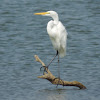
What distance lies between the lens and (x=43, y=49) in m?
14.5

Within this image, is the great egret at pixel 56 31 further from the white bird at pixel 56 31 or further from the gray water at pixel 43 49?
the gray water at pixel 43 49

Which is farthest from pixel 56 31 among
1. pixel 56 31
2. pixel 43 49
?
pixel 43 49

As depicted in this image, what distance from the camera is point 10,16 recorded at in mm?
19484

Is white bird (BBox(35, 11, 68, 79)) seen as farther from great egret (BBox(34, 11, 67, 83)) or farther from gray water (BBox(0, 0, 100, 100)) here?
gray water (BBox(0, 0, 100, 100))

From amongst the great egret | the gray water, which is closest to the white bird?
the great egret

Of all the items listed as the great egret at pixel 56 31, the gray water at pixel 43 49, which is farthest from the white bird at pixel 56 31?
the gray water at pixel 43 49

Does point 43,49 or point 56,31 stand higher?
point 56,31

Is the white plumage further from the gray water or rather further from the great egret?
the gray water

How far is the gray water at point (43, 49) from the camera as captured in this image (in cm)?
1061

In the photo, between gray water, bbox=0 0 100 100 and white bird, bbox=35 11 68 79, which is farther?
gray water, bbox=0 0 100 100

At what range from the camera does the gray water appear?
1061 centimetres

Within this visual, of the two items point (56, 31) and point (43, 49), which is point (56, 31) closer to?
point (56, 31)

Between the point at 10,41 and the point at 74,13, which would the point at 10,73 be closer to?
the point at 10,41

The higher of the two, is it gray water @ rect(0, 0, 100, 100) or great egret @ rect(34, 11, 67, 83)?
great egret @ rect(34, 11, 67, 83)
